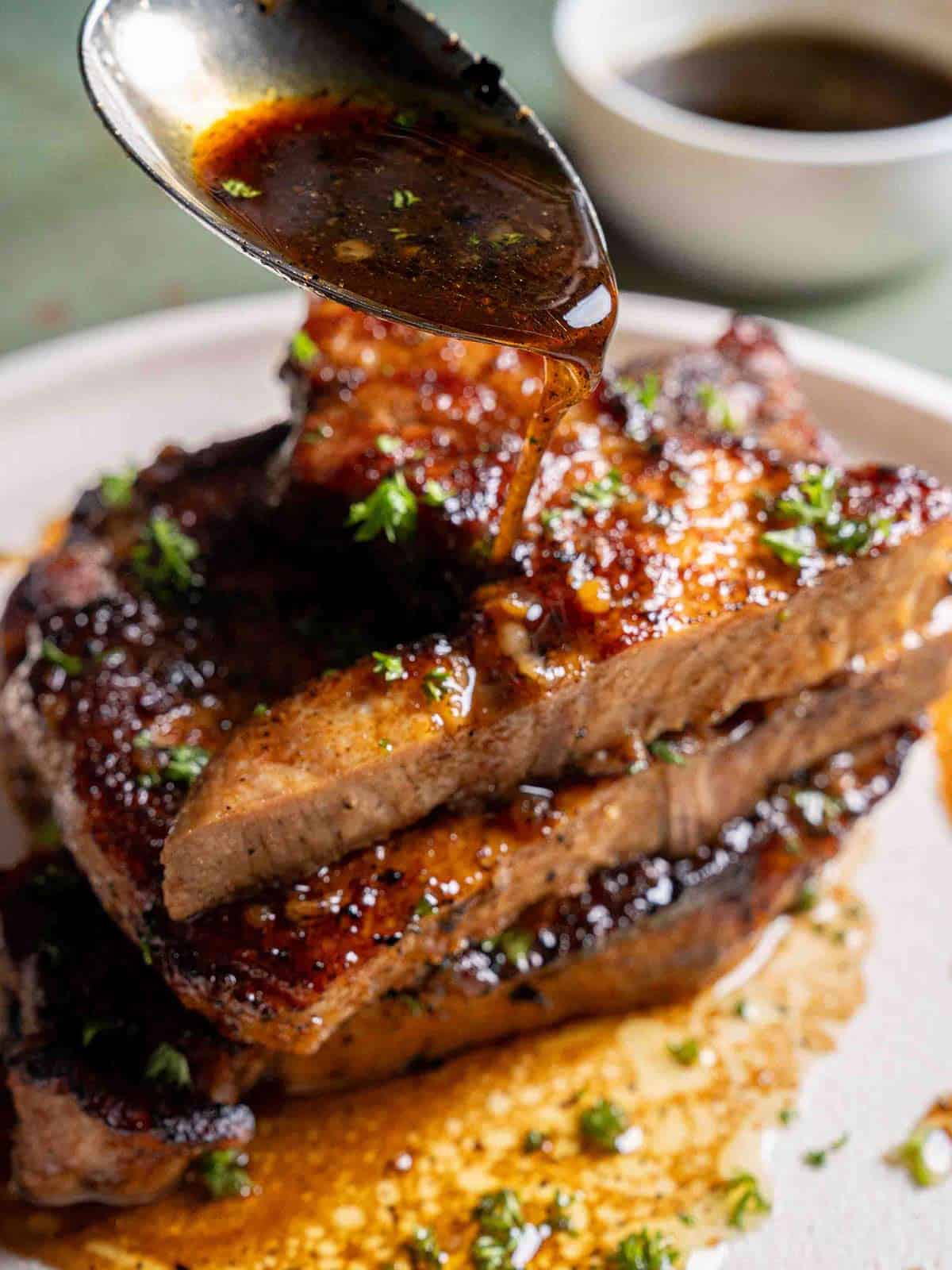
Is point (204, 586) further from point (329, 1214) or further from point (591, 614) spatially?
point (329, 1214)

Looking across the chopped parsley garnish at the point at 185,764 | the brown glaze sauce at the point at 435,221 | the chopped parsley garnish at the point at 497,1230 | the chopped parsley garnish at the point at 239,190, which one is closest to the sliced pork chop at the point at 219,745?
the chopped parsley garnish at the point at 185,764

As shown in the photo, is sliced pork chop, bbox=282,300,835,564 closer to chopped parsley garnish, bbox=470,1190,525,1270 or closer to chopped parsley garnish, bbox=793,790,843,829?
chopped parsley garnish, bbox=793,790,843,829

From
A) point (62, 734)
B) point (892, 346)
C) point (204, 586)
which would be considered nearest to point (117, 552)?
point (204, 586)

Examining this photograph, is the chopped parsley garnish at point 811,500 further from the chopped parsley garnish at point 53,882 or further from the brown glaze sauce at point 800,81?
the brown glaze sauce at point 800,81

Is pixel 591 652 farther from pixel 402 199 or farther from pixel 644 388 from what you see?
pixel 644 388

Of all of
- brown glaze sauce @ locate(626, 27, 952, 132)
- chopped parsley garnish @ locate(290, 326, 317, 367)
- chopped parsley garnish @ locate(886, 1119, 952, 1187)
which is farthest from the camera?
brown glaze sauce @ locate(626, 27, 952, 132)

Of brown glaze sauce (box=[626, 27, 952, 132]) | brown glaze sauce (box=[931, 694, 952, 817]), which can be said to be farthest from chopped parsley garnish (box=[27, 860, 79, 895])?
brown glaze sauce (box=[626, 27, 952, 132])
